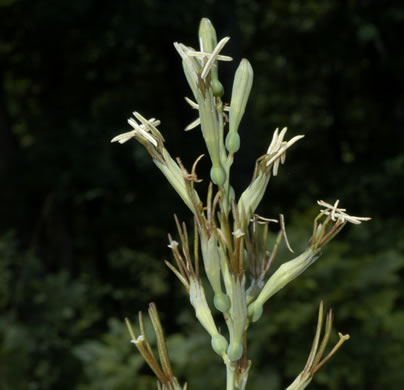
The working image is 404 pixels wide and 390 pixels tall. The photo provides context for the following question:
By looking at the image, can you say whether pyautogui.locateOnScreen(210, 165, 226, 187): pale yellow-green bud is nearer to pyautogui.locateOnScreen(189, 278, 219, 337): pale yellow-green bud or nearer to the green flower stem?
pyautogui.locateOnScreen(189, 278, 219, 337): pale yellow-green bud

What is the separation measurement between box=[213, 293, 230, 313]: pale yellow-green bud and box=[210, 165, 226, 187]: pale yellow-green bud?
0.21 m

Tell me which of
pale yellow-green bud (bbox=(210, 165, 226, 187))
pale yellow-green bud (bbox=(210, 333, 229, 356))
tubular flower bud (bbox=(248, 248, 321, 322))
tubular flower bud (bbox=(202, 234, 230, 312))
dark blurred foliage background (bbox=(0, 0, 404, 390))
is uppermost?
pale yellow-green bud (bbox=(210, 165, 226, 187))

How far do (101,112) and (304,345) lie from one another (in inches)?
156

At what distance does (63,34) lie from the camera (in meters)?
7.14

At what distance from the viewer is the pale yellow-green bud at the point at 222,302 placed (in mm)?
1297

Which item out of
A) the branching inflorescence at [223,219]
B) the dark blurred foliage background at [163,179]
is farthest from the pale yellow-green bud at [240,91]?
the dark blurred foliage background at [163,179]

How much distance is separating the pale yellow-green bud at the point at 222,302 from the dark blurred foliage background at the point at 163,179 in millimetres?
3372

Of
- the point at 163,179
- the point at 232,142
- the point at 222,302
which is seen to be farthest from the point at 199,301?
the point at 163,179

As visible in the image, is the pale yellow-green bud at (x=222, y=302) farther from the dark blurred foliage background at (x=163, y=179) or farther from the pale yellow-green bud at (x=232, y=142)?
the dark blurred foliage background at (x=163, y=179)

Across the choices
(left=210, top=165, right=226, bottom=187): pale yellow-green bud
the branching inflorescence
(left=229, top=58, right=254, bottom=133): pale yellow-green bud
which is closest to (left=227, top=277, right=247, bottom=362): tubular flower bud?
the branching inflorescence

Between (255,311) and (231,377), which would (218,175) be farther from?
(231,377)

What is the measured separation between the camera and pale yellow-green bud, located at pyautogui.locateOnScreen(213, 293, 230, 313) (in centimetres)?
130

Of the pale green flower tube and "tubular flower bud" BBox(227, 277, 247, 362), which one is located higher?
the pale green flower tube

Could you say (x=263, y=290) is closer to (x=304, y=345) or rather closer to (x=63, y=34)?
(x=304, y=345)
